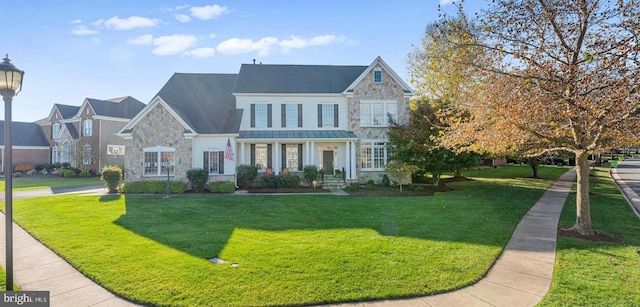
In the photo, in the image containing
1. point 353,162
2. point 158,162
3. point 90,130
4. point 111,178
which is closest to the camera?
point 111,178

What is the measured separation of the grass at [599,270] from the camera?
4770 millimetres

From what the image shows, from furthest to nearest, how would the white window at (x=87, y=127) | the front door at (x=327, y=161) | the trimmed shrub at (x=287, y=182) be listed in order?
the white window at (x=87, y=127)
the front door at (x=327, y=161)
the trimmed shrub at (x=287, y=182)

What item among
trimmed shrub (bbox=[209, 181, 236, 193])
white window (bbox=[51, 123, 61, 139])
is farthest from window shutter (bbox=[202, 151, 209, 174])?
white window (bbox=[51, 123, 61, 139])

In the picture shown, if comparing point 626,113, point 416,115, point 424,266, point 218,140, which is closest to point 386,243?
point 424,266

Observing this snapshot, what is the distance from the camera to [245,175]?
19578 mm

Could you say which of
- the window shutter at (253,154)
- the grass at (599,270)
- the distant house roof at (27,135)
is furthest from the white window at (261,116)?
the distant house roof at (27,135)

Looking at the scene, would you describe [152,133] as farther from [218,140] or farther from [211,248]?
[211,248]

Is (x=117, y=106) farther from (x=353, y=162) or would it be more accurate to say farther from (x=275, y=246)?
(x=275, y=246)

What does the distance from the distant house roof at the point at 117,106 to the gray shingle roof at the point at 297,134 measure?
19.7 meters

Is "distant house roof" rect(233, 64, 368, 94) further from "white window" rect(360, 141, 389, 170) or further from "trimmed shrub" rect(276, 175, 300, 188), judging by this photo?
"trimmed shrub" rect(276, 175, 300, 188)

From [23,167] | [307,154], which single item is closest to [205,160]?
[307,154]

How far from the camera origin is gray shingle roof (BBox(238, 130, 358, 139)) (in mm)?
20562

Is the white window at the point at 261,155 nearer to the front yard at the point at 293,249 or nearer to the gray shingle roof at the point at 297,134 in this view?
the gray shingle roof at the point at 297,134

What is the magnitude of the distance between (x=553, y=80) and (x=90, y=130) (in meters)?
37.8
